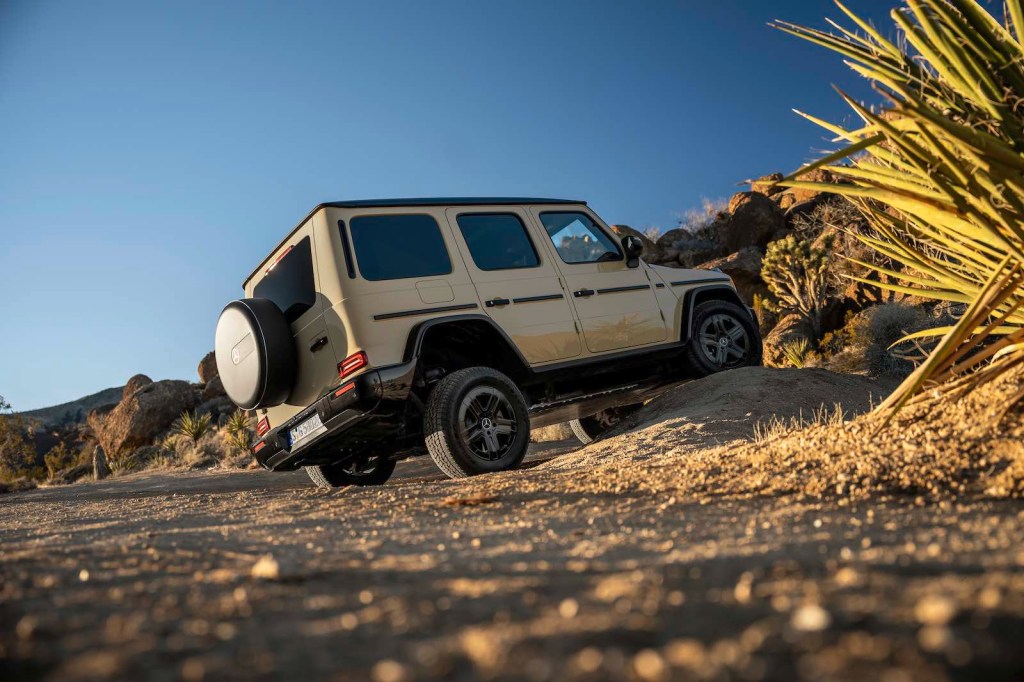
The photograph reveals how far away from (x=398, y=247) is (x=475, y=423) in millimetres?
1393

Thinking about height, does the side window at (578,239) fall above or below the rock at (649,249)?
below

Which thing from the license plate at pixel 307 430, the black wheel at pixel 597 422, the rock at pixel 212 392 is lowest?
the black wheel at pixel 597 422

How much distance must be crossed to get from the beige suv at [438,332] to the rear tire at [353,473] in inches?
0.5

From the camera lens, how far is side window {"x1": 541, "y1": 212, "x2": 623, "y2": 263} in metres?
6.19

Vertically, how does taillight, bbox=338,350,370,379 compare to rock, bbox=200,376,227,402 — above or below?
below

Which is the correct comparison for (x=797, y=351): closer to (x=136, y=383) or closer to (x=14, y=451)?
(x=136, y=383)

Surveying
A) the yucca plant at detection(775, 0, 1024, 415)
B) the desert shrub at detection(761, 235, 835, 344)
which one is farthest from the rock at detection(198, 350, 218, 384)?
the yucca plant at detection(775, 0, 1024, 415)

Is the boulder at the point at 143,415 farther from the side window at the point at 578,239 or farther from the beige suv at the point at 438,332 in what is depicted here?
the side window at the point at 578,239

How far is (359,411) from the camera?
4754mm

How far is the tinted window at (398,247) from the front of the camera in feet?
16.8

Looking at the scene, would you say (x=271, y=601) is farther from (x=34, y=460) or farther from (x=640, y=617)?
(x=34, y=460)

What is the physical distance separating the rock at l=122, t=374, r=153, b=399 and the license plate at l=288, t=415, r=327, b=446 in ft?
69.6

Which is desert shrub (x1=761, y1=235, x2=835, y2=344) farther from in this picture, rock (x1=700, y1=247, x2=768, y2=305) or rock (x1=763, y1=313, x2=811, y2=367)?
rock (x1=700, y1=247, x2=768, y2=305)

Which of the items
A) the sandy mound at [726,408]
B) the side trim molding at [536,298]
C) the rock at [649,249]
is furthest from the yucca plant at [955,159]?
the rock at [649,249]
